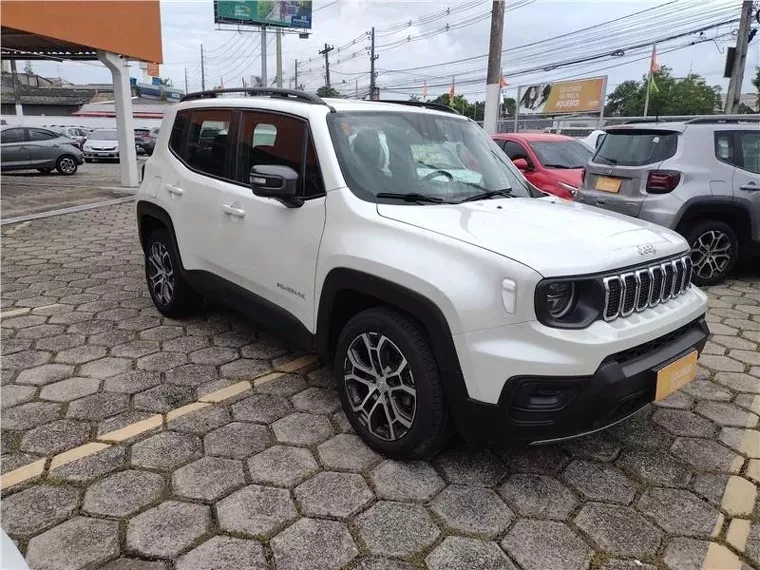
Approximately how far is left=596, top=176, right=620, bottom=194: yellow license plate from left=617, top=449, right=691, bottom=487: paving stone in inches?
151

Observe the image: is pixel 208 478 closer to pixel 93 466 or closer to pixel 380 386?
pixel 93 466

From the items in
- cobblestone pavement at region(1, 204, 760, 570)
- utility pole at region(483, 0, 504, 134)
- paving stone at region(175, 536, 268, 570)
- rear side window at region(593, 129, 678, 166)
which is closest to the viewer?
paving stone at region(175, 536, 268, 570)

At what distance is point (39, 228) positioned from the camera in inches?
344

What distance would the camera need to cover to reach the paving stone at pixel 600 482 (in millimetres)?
2643

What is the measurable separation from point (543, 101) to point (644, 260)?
34.3 meters

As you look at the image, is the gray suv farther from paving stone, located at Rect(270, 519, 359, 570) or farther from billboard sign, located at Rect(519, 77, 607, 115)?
billboard sign, located at Rect(519, 77, 607, 115)

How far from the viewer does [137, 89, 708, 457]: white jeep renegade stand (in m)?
2.34

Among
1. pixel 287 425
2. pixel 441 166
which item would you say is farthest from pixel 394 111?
pixel 287 425

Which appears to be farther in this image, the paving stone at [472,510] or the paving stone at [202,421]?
the paving stone at [202,421]

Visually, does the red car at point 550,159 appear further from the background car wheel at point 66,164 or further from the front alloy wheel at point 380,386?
the background car wheel at point 66,164

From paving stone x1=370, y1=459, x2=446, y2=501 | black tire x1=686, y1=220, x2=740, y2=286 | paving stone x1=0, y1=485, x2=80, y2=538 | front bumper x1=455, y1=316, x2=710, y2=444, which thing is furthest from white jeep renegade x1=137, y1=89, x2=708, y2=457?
black tire x1=686, y1=220, x2=740, y2=286

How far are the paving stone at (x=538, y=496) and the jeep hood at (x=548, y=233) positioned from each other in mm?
1057

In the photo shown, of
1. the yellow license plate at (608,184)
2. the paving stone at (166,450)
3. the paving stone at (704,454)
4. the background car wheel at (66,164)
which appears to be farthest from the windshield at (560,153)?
the background car wheel at (66,164)

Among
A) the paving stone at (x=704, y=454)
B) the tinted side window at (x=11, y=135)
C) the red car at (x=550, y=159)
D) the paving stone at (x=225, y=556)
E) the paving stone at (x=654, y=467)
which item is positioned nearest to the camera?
the paving stone at (x=225, y=556)
